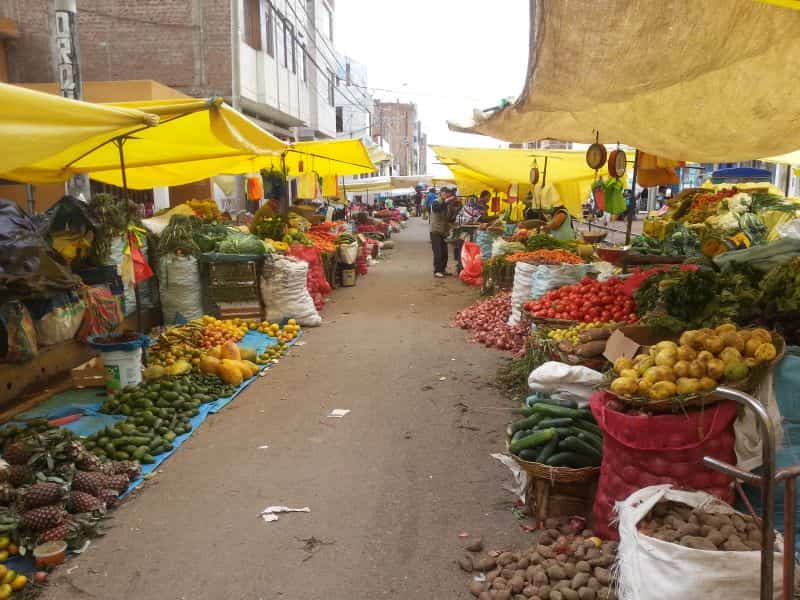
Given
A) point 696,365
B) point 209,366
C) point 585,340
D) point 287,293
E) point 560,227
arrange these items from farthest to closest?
point 560,227 → point 287,293 → point 209,366 → point 585,340 → point 696,365

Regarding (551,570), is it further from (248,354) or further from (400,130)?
(400,130)

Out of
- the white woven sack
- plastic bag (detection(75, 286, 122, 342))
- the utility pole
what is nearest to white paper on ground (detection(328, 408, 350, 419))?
plastic bag (detection(75, 286, 122, 342))

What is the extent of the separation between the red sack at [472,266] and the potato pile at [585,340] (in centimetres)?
825

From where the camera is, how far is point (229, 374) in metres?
6.77

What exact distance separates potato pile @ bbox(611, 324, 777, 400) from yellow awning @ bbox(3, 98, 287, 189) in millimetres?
4023

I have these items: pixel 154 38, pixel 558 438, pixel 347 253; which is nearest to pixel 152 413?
pixel 558 438

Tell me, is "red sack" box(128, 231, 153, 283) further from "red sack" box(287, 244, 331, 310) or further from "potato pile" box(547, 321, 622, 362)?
"potato pile" box(547, 321, 622, 362)

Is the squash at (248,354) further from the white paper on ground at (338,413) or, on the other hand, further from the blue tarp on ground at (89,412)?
the white paper on ground at (338,413)

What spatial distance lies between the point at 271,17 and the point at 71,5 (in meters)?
16.3

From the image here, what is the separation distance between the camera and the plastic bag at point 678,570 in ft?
8.20

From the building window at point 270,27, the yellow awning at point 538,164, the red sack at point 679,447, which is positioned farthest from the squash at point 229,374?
the building window at point 270,27

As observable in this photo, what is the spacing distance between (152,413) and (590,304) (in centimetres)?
435

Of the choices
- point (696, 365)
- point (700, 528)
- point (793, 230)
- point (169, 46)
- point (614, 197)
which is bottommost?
point (700, 528)

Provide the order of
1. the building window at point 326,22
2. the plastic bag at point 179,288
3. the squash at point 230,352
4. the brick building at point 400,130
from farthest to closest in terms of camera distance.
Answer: the brick building at point 400,130, the building window at point 326,22, the plastic bag at point 179,288, the squash at point 230,352
